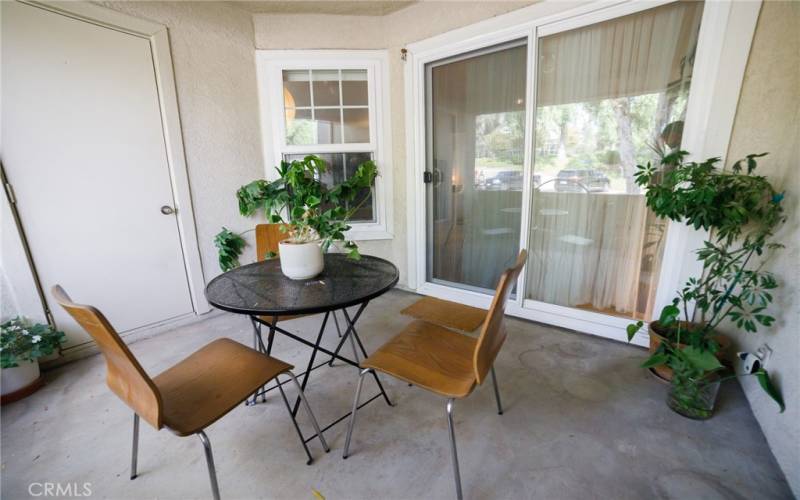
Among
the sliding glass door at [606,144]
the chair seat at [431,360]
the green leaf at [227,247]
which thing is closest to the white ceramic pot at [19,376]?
the green leaf at [227,247]

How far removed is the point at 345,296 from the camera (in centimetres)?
146

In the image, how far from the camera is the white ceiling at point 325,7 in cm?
284

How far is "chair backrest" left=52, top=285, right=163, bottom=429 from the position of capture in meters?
0.98

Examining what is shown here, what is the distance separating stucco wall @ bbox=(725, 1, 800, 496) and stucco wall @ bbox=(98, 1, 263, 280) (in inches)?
139

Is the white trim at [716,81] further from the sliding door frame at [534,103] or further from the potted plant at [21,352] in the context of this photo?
the potted plant at [21,352]

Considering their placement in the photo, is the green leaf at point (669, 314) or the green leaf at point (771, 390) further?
the green leaf at point (669, 314)

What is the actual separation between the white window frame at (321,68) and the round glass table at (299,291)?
1.61 m

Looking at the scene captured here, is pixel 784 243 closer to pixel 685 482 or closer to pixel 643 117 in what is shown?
pixel 643 117

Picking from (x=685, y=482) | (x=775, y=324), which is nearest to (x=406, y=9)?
(x=775, y=324)

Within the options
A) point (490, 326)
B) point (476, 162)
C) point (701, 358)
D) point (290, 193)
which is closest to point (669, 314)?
point (701, 358)

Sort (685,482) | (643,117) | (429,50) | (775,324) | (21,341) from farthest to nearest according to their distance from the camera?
(429,50) → (643,117) → (21,341) → (775,324) → (685,482)

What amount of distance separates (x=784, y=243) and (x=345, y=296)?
6.91ft

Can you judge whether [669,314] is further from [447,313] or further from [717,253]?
[447,313]

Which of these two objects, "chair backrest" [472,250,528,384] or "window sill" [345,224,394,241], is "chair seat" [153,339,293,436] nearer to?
"chair backrest" [472,250,528,384]
